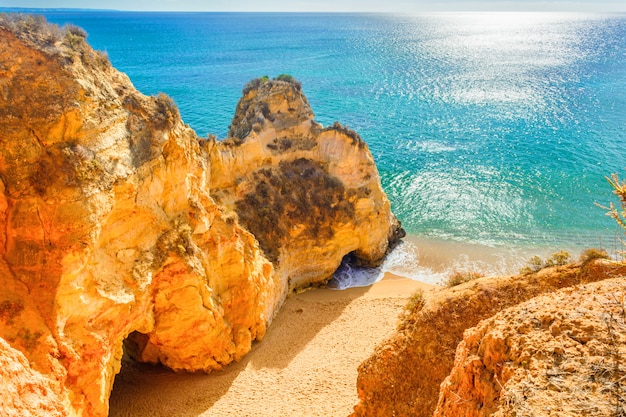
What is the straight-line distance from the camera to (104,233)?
11289 mm

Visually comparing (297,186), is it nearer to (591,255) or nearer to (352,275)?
(352,275)

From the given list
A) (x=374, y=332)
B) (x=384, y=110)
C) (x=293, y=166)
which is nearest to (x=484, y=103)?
(x=384, y=110)

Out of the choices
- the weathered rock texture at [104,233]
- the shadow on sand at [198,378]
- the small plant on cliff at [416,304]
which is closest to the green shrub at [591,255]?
the small plant on cliff at [416,304]

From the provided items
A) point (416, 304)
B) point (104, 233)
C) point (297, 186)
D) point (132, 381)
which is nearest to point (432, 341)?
point (416, 304)

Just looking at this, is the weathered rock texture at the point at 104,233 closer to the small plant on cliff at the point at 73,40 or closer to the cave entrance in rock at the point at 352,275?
the small plant on cliff at the point at 73,40

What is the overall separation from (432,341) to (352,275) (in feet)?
51.0

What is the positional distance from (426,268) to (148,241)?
1914 centimetres

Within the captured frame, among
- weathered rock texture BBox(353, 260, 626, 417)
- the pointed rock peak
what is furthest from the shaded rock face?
weathered rock texture BBox(353, 260, 626, 417)

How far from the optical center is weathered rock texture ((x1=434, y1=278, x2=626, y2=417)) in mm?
4754

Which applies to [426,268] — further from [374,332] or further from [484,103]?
[484,103]

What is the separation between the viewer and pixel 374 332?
1938cm

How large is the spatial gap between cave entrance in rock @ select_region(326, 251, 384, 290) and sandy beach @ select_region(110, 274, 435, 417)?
3417mm

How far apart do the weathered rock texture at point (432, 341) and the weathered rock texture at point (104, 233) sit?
22.7 feet

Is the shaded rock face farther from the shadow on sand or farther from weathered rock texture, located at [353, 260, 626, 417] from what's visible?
weathered rock texture, located at [353, 260, 626, 417]
